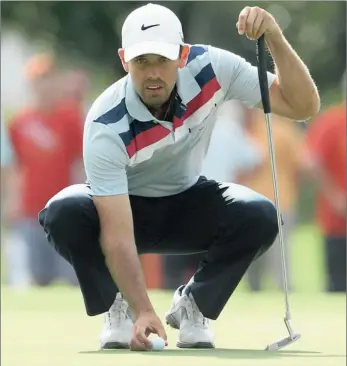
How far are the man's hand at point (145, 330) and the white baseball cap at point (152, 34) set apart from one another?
125cm

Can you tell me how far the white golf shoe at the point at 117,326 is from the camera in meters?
7.77

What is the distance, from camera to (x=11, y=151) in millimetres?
14555

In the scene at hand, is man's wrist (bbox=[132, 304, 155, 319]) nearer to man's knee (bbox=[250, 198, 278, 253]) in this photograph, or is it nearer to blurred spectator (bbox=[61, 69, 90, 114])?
man's knee (bbox=[250, 198, 278, 253])

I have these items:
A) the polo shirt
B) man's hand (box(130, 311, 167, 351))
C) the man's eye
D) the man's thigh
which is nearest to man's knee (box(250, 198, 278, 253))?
the man's thigh

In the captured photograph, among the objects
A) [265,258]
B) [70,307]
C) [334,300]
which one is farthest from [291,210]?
[70,307]

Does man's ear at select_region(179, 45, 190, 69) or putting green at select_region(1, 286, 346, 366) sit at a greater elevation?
man's ear at select_region(179, 45, 190, 69)

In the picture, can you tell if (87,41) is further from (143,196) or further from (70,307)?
(143,196)

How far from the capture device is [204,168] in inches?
561

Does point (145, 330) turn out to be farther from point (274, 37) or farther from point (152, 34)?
point (274, 37)

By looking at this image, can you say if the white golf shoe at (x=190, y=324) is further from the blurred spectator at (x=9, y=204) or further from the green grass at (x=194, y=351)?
the blurred spectator at (x=9, y=204)

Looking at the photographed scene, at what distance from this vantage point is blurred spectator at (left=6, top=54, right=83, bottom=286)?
1450 cm

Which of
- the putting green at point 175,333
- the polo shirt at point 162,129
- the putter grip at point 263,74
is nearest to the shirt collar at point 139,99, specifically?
the polo shirt at point 162,129

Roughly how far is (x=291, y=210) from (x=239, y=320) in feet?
14.6

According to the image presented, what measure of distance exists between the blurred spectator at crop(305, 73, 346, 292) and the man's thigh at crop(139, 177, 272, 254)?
5.98 meters
